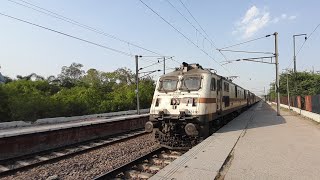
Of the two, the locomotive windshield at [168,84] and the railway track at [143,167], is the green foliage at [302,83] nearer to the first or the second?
the locomotive windshield at [168,84]

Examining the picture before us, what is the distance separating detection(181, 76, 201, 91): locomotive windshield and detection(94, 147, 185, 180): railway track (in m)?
2.97

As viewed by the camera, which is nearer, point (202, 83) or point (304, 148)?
point (304, 148)

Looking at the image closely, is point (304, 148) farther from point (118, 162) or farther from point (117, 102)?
point (117, 102)

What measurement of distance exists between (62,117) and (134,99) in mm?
16216

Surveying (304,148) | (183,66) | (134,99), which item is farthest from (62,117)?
(304,148)

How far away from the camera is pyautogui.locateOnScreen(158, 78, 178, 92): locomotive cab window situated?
1352cm

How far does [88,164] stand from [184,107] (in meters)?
4.51

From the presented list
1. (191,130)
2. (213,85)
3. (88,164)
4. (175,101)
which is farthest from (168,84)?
(88,164)

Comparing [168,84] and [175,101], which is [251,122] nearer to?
[168,84]

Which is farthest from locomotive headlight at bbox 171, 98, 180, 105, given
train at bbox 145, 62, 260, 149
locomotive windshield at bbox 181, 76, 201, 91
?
locomotive windshield at bbox 181, 76, 201, 91

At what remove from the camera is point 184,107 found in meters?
12.5

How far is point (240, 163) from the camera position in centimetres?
785

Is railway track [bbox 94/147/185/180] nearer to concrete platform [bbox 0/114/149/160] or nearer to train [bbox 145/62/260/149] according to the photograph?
train [bbox 145/62/260/149]

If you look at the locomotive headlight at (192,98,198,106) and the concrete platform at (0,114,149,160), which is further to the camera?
the locomotive headlight at (192,98,198,106)
